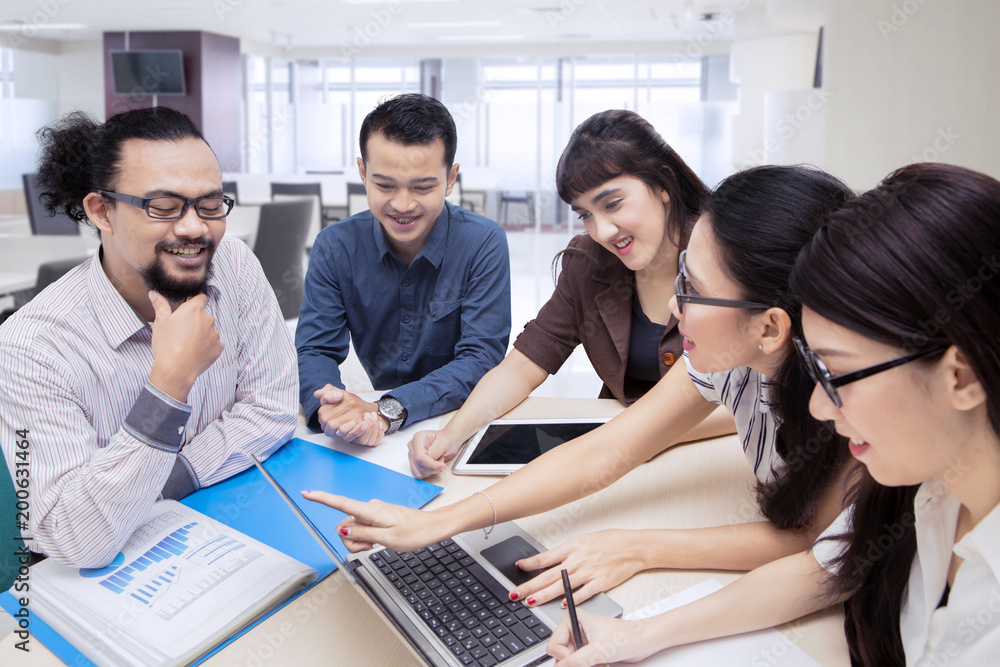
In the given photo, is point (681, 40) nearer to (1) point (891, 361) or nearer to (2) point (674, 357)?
(2) point (674, 357)

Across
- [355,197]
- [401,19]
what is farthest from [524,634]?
[401,19]

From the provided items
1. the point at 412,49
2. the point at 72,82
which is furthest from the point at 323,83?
the point at 72,82

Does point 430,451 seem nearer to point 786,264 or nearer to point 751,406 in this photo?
point 751,406

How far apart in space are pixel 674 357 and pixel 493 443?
542 mm

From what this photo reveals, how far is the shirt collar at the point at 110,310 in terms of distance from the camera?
4.19 ft

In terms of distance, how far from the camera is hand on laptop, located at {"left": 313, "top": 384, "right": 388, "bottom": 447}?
4.88 feet

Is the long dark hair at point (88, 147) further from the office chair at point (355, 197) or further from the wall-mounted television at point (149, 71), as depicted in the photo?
the wall-mounted television at point (149, 71)

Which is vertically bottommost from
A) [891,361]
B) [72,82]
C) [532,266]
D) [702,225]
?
[532,266]

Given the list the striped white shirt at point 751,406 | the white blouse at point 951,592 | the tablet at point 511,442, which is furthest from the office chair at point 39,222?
the white blouse at point 951,592

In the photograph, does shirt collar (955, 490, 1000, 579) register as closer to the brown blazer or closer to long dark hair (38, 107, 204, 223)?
the brown blazer

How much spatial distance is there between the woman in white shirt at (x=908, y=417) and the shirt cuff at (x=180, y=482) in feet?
2.42

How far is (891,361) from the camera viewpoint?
29.0 inches

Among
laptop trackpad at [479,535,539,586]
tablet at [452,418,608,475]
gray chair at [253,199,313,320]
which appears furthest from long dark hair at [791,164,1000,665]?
gray chair at [253,199,313,320]

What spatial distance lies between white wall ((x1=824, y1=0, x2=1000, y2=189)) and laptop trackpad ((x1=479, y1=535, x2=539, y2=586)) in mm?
2125
